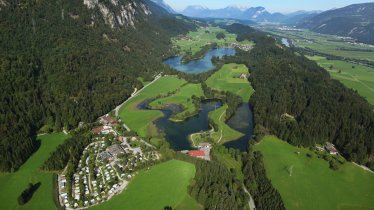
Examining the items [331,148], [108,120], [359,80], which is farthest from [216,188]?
[359,80]

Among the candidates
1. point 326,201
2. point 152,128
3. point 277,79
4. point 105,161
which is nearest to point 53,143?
point 105,161

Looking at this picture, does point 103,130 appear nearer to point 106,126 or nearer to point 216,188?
point 106,126

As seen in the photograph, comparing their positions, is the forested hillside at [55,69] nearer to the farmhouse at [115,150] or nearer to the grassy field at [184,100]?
the grassy field at [184,100]

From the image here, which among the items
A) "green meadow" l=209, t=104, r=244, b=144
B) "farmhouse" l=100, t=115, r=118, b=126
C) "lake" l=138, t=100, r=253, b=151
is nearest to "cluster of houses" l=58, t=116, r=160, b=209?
"farmhouse" l=100, t=115, r=118, b=126

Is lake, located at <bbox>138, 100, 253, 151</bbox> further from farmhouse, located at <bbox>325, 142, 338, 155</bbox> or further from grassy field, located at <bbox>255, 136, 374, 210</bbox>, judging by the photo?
farmhouse, located at <bbox>325, 142, 338, 155</bbox>

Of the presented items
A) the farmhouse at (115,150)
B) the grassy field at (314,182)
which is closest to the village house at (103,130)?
the farmhouse at (115,150)

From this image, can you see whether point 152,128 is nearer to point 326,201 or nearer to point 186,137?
point 186,137
